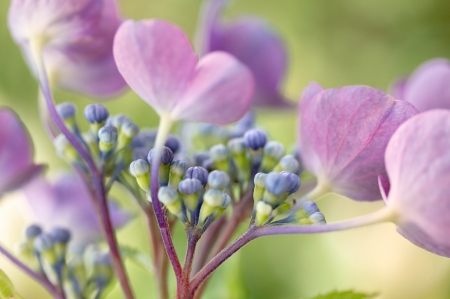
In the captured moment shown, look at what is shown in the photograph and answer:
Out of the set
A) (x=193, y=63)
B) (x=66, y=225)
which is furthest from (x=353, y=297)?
(x=66, y=225)

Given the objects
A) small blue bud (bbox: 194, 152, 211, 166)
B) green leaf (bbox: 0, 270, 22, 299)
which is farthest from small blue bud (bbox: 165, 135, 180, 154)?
green leaf (bbox: 0, 270, 22, 299)

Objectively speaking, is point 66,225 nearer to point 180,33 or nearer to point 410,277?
point 180,33

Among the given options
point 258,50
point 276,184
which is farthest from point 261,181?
point 258,50

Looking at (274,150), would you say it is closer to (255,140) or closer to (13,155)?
(255,140)

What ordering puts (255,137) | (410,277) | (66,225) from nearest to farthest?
(255,137)
(66,225)
(410,277)

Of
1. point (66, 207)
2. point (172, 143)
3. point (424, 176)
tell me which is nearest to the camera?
point (424, 176)

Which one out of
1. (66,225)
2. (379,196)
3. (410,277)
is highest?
(379,196)

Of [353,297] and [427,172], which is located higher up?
[427,172]
